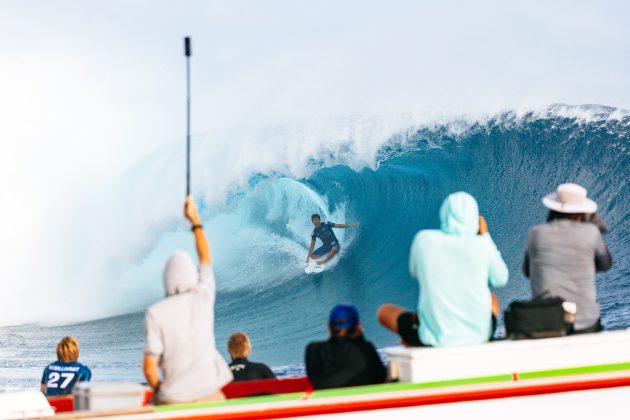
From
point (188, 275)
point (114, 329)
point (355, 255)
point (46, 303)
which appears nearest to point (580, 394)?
point (188, 275)

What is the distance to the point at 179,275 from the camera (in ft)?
20.4

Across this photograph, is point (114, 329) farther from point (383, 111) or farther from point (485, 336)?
point (485, 336)

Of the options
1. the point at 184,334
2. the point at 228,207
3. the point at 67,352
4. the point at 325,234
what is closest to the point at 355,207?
the point at 325,234

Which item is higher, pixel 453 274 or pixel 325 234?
pixel 325 234

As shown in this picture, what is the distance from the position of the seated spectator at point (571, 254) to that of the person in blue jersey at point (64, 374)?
3230 millimetres

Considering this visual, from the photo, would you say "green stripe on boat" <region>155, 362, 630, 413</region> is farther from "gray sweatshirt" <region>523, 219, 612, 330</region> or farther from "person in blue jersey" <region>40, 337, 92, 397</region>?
"person in blue jersey" <region>40, 337, 92, 397</region>

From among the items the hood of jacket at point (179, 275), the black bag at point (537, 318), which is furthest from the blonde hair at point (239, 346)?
the black bag at point (537, 318)

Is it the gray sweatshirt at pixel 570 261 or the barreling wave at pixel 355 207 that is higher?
the barreling wave at pixel 355 207

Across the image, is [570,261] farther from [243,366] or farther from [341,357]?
[243,366]

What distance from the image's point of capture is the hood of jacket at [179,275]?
20.3 ft

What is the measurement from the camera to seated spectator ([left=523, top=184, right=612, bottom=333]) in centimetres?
696

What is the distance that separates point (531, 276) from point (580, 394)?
0.78m

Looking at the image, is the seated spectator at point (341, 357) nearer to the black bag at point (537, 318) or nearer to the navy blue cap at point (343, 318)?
the navy blue cap at point (343, 318)

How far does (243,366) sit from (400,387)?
155 cm
